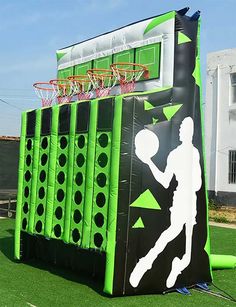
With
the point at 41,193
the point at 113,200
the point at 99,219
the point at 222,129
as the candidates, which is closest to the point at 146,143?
the point at 113,200

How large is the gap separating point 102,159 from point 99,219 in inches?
32.7

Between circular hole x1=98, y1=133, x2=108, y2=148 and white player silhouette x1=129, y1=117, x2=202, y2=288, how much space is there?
1.52 feet

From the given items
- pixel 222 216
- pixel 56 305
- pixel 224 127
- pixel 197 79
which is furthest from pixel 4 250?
pixel 224 127

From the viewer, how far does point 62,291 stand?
655 cm

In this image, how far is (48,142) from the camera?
762cm

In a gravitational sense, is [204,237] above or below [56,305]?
above

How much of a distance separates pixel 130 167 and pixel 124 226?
78cm

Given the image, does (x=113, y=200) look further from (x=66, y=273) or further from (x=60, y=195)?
(x=66, y=273)

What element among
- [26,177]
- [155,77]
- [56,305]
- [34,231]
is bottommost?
[56,305]

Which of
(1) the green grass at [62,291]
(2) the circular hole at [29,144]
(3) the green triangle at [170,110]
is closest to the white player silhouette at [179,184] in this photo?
(3) the green triangle at [170,110]

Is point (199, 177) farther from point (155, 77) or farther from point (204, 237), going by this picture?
point (155, 77)

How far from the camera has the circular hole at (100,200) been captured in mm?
6427

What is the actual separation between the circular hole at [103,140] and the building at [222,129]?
1201cm

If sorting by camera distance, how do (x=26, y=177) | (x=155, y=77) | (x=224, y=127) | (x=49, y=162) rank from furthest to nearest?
(x=224, y=127)
(x=26, y=177)
(x=49, y=162)
(x=155, y=77)
